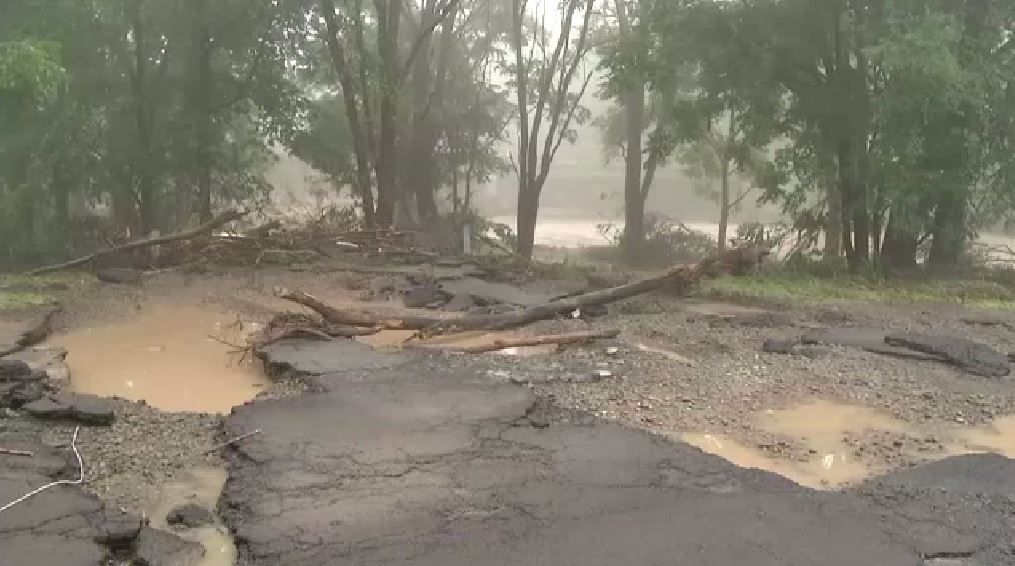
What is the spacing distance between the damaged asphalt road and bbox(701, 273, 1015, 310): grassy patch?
639 centimetres

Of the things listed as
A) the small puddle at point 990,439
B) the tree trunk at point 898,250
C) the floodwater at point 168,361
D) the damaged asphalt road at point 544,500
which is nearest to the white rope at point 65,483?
the damaged asphalt road at point 544,500

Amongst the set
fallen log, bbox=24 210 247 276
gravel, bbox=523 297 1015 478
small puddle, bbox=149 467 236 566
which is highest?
fallen log, bbox=24 210 247 276

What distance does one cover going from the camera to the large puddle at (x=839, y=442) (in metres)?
5.46

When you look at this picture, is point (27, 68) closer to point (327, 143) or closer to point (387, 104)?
point (387, 104)

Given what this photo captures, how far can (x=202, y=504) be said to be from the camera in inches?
184

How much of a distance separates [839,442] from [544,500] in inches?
98.0

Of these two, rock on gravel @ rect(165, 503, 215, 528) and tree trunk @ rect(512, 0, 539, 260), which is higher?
tree trunk @ rect(512, 0, 539, 260)

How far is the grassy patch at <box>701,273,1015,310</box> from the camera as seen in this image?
11789 mm

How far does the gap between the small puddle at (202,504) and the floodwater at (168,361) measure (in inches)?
62.3

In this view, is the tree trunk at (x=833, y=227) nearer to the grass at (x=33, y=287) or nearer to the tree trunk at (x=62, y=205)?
the grass at (x=33, y=287)

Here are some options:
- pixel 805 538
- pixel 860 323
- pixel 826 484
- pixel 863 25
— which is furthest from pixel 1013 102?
pixel 805 538

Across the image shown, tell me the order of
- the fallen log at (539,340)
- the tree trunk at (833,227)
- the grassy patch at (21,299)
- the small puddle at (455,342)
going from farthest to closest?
1. the tree trunk at (833,227)
2. the grassy patch at (21,299)
3. the small puddle at (455,342)
4. the fallen log at (539,340)

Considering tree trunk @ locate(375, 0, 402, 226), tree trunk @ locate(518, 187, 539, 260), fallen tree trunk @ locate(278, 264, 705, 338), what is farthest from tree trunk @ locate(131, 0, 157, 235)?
fallen tree trunk @ locate(278, 264, 705, 338)

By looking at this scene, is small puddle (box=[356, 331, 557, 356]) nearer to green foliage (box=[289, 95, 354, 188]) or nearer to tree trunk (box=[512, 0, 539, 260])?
green foliage (box=[289, 95, 354, 188])
